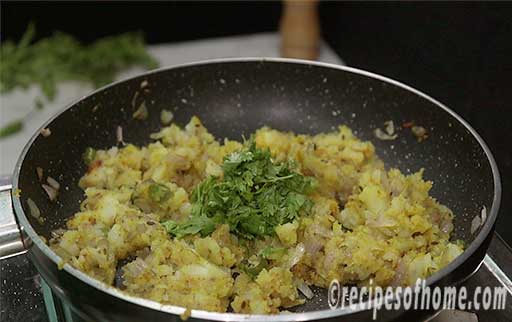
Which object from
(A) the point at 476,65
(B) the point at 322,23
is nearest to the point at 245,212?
(A) the point at 476,65

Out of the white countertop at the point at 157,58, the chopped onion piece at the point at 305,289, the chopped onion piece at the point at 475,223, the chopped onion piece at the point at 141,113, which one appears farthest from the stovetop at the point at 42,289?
the white countertop at the point at 157,58

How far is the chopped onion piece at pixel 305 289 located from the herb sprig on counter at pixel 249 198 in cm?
8

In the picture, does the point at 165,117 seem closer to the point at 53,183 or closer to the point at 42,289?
the point at 53,183

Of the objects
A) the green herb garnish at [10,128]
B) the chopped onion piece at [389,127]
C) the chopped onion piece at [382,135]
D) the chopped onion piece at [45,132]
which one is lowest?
the green herb garnish at [10,128]

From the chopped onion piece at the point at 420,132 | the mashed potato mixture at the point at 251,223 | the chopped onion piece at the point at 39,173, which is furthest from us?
the chopped onion piece at the point at 420,132

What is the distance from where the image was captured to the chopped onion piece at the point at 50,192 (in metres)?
0.95

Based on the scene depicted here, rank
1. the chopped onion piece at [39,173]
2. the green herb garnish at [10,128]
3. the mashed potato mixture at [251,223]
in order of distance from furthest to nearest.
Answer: the green herb garnish at [10,128] → the chopped onion piece at [39,173] → the mashed potato mixture at [251,223]

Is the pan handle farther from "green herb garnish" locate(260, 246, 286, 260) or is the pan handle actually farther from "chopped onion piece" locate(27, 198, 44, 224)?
"green herb garnish" locate(260, 246, 286, 260)

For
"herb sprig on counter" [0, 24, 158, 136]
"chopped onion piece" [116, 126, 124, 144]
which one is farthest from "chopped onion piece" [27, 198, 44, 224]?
"herb sprig on counter" [0, 24, 158, 136]

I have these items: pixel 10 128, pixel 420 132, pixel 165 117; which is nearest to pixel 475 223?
pixel 420 132

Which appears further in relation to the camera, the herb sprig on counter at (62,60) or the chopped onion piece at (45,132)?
the herb sprig on counter at (62,60)

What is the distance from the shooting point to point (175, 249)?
841 millimetres

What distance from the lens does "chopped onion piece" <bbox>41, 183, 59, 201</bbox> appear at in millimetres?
951

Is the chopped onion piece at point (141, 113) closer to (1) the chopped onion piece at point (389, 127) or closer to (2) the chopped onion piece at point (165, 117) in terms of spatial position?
(2) the chopped onion piece at point (165, 117)
